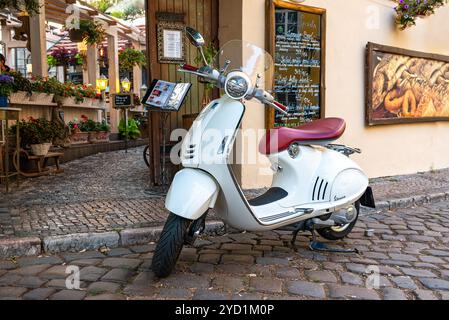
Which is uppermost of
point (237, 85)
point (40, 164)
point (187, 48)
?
point (187, 48)

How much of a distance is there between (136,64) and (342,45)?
29.4 ft

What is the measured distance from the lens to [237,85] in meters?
3.33

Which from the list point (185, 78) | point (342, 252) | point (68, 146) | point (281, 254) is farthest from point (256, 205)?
point (68, 146)

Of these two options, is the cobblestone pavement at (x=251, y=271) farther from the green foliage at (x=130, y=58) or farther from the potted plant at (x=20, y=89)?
the green foliage at (x=130, y=58)

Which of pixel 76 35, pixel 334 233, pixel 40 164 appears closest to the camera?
pixel 334 233

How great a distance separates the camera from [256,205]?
366 centimetres

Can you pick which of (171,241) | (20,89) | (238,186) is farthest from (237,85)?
(20,89)

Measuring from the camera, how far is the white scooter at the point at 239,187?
3186mm

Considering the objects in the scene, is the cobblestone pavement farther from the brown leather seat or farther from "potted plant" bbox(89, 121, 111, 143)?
"potted plant" bbox(89, 121, 111, 143)

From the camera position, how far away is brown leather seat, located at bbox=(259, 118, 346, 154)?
3736 millimetres

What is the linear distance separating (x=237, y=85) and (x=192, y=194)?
87 cm

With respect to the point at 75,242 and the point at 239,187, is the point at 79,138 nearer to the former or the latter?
the point at 75,242

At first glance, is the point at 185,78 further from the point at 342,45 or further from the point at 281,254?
the point at 281,254

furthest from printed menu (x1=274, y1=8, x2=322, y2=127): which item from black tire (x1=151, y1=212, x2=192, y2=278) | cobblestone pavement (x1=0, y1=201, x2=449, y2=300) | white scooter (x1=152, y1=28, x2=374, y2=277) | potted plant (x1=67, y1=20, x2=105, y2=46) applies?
potted plant (x1=67, y1=20, x2=105, y2=46)
